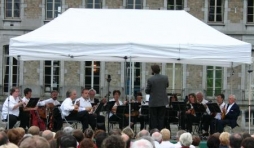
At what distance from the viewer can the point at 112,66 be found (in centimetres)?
3031

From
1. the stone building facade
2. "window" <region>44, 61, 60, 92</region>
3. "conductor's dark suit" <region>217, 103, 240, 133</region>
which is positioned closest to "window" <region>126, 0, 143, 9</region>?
the stone building facade

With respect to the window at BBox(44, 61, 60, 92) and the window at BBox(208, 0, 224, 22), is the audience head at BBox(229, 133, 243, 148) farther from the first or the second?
the window at BBox(208, 0, 224, 22)

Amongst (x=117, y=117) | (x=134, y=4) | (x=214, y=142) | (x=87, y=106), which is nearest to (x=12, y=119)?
(x=87, y=106)

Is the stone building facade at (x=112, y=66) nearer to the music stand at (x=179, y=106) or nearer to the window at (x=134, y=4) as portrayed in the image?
the window at (x=134, y=4)

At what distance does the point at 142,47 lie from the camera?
13648mm

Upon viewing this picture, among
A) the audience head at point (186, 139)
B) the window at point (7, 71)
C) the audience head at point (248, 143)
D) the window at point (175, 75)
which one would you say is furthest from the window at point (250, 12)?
the audience head at point (248, 143)

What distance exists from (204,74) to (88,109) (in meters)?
15.4

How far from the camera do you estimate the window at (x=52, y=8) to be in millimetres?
30469

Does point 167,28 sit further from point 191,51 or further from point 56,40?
point 56,40

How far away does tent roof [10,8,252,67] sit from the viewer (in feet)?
44.8

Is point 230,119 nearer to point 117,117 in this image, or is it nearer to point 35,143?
point 117,117

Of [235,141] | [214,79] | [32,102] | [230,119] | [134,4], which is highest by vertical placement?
[134,4]

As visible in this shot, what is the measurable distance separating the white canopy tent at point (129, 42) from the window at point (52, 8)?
15544 mm

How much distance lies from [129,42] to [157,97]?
1.51 metres
